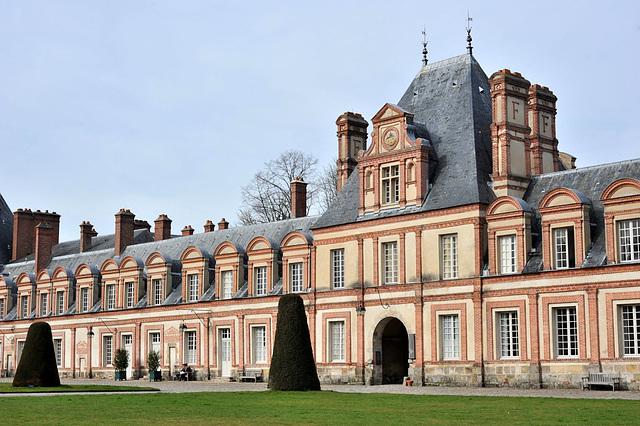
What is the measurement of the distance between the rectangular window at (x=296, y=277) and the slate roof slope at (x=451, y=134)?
2777 mm

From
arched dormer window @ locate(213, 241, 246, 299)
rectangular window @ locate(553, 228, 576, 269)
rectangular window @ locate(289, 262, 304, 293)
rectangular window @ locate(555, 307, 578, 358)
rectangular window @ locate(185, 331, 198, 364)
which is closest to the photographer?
rectangular window @ locate(555, 307, 578, 358)

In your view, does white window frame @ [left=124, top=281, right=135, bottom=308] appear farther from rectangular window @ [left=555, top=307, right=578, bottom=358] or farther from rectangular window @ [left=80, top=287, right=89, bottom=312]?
rectangular window @ [left=555, top=307, right=578, bottom=358]

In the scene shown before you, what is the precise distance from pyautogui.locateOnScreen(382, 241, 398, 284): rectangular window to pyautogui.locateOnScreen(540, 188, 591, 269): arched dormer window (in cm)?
673

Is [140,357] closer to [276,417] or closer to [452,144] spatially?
[452,144]

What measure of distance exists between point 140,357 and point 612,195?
2702cm

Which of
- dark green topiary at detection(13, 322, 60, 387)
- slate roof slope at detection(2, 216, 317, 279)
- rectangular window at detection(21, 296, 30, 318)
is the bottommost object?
dark green topiary at detection(13, 322, 60, 387)

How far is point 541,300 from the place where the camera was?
32375 mm

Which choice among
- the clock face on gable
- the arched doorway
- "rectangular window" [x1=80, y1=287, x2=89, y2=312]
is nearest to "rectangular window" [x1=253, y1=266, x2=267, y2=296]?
the arched doorway

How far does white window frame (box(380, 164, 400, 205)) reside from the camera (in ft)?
124

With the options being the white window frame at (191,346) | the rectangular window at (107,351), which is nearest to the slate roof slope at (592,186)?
the white window frame at (191,346)

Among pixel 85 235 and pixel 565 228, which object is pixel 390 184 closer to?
pixel 565 228

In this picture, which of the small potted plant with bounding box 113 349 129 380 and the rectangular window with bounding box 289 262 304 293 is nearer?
the rectangular window with bounding box 289 262 304 293

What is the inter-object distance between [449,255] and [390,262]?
9.46 ft

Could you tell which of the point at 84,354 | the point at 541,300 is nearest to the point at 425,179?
the point at 541,300
